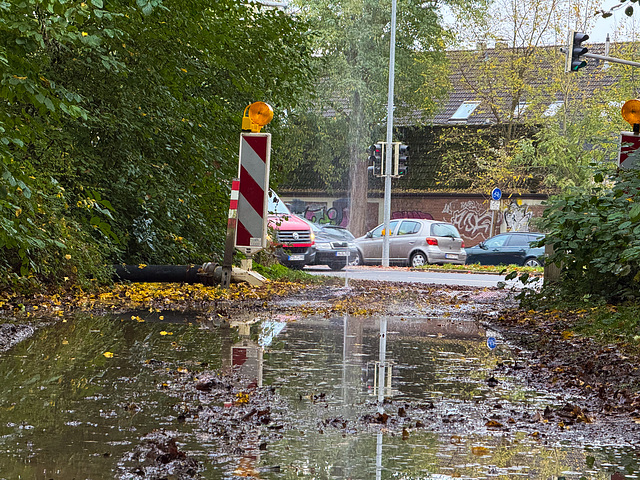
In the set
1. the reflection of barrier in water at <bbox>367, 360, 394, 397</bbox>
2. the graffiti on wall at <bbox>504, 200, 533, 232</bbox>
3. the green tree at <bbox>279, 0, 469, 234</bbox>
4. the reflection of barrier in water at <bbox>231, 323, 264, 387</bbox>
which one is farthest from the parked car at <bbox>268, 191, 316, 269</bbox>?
the graffiti on wall at <bbox>504, 200, 533, 232</bbox>

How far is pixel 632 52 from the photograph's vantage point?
4016 cm

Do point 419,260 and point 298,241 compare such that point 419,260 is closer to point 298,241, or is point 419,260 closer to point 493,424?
point 298,241

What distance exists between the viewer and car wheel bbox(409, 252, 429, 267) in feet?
110

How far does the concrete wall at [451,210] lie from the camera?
46719mm

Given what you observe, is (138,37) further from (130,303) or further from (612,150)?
(612,150)

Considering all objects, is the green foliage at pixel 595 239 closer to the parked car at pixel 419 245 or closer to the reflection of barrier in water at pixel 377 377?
the reflection of barrier in water at pixel 377 377

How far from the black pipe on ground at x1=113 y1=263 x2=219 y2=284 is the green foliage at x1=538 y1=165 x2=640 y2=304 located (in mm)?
4264

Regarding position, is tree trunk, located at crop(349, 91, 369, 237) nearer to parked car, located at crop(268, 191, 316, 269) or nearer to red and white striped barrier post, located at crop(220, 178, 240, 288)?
parked car, located at crop(268, 191, 316, 269)

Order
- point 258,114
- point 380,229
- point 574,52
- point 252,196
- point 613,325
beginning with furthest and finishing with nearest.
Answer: point 380,229, point 574,52, point 258,114, point 252,196, point 613,325

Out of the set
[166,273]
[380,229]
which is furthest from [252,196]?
[380,229]

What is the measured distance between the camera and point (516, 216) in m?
47.2

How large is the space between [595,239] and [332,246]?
19321 millimetres

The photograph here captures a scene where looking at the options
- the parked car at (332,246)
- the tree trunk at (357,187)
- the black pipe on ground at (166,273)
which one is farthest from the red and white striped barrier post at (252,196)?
the tree trunk at (357,187)

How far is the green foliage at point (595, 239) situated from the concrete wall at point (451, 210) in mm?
33912
